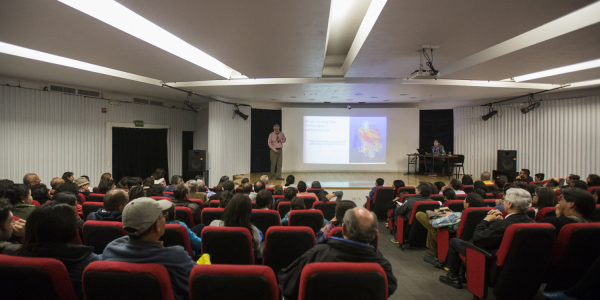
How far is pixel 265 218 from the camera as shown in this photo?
9.68 ft

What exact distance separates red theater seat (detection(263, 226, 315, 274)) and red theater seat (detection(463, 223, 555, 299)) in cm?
144

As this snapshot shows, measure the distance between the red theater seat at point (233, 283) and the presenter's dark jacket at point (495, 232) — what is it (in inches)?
80.1

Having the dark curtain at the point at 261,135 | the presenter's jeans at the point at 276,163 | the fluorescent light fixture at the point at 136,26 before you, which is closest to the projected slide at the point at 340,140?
the dark curtain at the point at 261,135

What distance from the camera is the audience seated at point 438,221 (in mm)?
3215

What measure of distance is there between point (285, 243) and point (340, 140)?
9.49 metres

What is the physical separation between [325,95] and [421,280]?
7335mm

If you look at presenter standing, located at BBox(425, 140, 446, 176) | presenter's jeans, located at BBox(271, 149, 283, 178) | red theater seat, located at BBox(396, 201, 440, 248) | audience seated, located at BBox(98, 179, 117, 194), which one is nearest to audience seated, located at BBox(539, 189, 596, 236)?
red theater seat, located at BBox(396, 201, 440, 248)

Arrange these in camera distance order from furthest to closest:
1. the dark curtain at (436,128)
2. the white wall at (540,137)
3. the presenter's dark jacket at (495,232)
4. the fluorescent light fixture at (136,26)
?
1. the dark curtain at (436,128)
2. the white wall at (540,137)
3. the fluorescent light fixture at (136,26)
4. the presenter's dark jacket at (495,232)

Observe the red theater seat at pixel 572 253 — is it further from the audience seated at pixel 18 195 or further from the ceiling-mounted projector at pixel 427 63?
the audience seated at pixel 18 195

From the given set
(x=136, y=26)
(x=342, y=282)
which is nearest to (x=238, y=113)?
(x=136, y=26)

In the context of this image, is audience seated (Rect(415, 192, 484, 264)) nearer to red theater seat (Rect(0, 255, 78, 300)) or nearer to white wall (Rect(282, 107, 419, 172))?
red theater seat (Rect(0, 255, 78, 300))

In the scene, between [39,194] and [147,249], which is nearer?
[147,249]

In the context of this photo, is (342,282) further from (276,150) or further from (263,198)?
(276,150)

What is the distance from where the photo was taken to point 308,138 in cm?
1156
